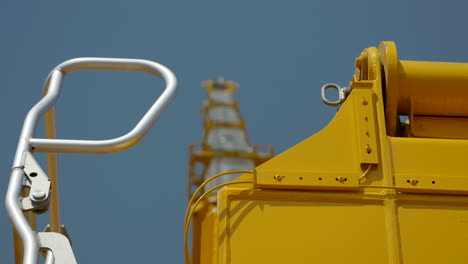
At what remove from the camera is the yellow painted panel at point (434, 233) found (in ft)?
10.6

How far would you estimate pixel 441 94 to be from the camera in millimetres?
3879

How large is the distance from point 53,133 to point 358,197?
1398 mm

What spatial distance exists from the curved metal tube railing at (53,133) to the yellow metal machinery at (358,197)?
0.58m

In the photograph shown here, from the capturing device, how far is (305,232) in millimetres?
3242

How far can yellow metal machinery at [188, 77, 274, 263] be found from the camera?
23.8 meters

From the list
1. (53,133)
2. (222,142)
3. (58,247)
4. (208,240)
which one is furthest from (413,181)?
(222,142)

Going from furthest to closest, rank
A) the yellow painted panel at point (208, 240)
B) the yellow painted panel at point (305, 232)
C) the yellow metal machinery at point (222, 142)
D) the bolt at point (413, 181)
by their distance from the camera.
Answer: the yellow metal machinery at point (222, 142) < the bolt at point (413, 181) < the yellow painted panel at point (208, 240) < the yellow painted panel at point (305, 232)

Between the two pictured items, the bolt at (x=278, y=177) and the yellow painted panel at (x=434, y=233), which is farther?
the bolt at (x=278, y=177)

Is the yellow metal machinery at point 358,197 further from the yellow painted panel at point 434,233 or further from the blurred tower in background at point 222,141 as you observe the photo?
the blurred tower in background at point 222,141

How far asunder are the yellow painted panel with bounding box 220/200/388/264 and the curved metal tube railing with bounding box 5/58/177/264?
0.64 metres

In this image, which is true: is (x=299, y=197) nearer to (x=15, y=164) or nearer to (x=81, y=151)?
(x=81, y=151)

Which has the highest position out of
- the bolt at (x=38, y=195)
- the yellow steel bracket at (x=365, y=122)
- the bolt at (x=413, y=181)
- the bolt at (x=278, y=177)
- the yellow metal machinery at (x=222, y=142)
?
the yellow metal machinery at (x=222, y=142)

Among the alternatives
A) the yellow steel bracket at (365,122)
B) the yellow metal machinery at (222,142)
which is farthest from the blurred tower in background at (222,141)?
the yellow steel bracket at (365,122)

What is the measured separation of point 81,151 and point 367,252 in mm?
1334
